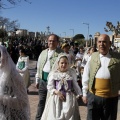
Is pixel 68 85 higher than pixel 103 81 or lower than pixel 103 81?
lower

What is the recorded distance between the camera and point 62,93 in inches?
207

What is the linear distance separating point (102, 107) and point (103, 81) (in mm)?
422

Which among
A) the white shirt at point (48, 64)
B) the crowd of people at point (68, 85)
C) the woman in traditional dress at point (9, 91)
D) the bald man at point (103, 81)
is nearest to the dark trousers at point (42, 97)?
the crowd of people at point (68, 85)

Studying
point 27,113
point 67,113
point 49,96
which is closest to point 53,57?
point 49,96

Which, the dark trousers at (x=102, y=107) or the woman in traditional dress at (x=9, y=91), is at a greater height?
the woman in traditional dress at (x=9, y=91)

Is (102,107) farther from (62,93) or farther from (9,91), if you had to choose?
(9,91)

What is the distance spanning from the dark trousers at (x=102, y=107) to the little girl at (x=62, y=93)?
0.67 m

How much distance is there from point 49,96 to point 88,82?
1.10 m

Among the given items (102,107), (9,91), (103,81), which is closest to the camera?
(9,91)

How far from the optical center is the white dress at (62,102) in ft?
17.0

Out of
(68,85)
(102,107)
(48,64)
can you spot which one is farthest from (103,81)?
(48,64)

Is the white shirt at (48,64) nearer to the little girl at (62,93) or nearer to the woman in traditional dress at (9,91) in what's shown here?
the little girl at (62,93)

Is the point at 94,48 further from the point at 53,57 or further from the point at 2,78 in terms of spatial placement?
the point at 2,78

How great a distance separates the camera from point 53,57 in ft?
19.0
